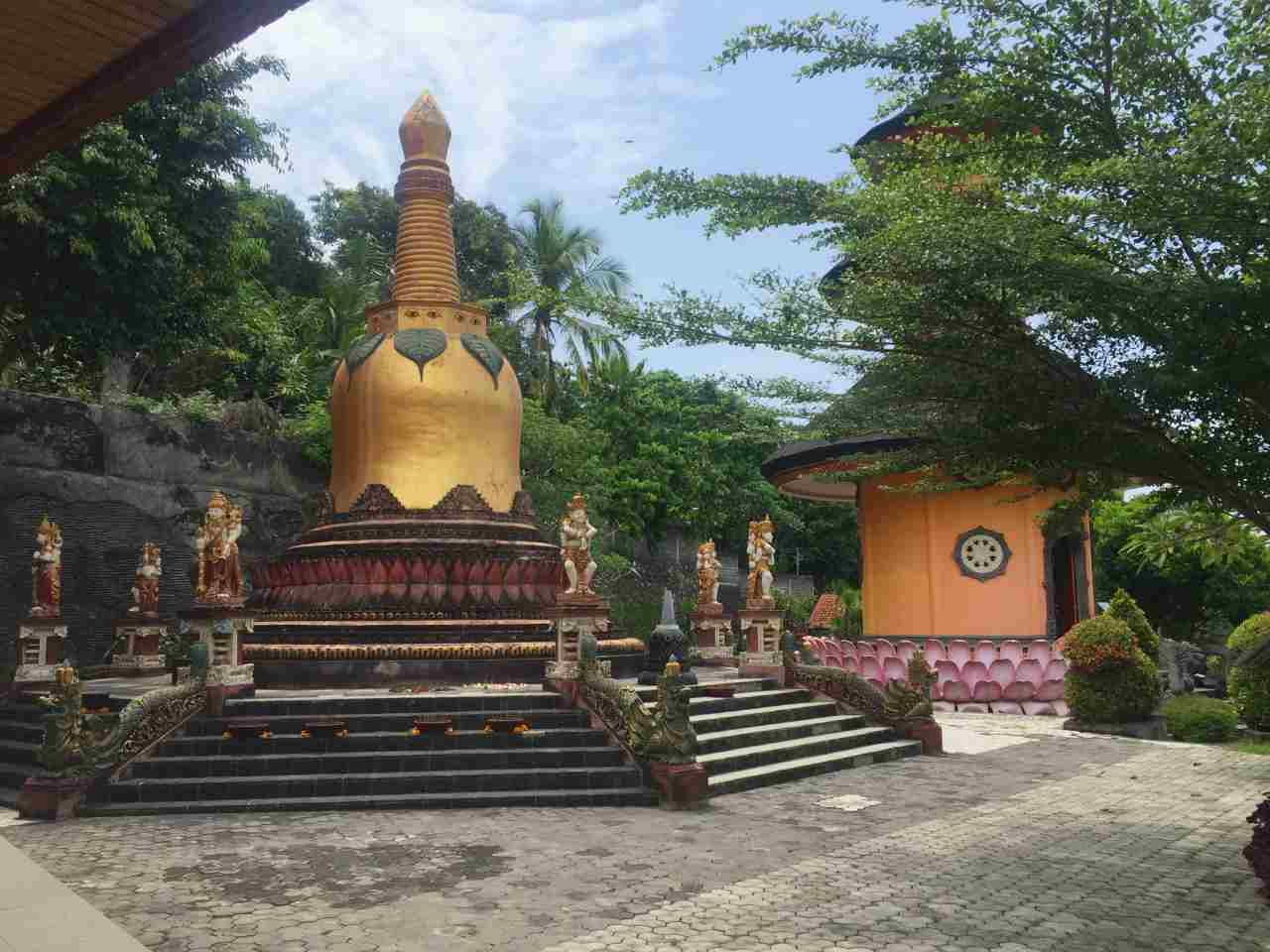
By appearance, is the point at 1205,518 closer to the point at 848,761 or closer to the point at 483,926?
the point at 848,761

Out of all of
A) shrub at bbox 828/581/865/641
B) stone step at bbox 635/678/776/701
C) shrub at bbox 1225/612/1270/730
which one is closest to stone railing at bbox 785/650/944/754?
stone step at bbox 635/678/776/701

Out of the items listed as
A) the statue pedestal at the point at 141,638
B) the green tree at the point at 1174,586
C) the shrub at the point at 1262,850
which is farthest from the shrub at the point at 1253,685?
the statue pedestal at the point at 141,638

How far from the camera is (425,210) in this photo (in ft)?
64.2

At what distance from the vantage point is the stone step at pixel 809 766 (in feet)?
39.4

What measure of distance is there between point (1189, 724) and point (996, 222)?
12.1 m

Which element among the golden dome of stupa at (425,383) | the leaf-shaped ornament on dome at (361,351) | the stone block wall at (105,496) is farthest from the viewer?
the stone block wall at (105,496)

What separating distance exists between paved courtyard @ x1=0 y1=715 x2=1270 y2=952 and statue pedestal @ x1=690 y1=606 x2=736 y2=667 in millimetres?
7244

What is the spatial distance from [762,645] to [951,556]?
6301 millimetres

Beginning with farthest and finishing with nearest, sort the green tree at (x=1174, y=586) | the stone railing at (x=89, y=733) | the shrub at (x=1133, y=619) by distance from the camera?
the green tree at (x=1174, y=586), the shrub at (x=1133, y=619), the stone railing at (x=89, y=733)

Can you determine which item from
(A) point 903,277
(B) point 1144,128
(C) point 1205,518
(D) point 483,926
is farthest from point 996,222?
(D) point 483,926

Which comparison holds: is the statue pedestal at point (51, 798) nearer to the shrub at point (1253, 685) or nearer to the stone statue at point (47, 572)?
the stone statue at point (47, 572)

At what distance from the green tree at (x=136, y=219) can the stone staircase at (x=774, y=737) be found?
1076cm

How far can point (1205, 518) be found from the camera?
379 inches

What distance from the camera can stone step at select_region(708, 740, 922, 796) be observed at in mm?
12000
